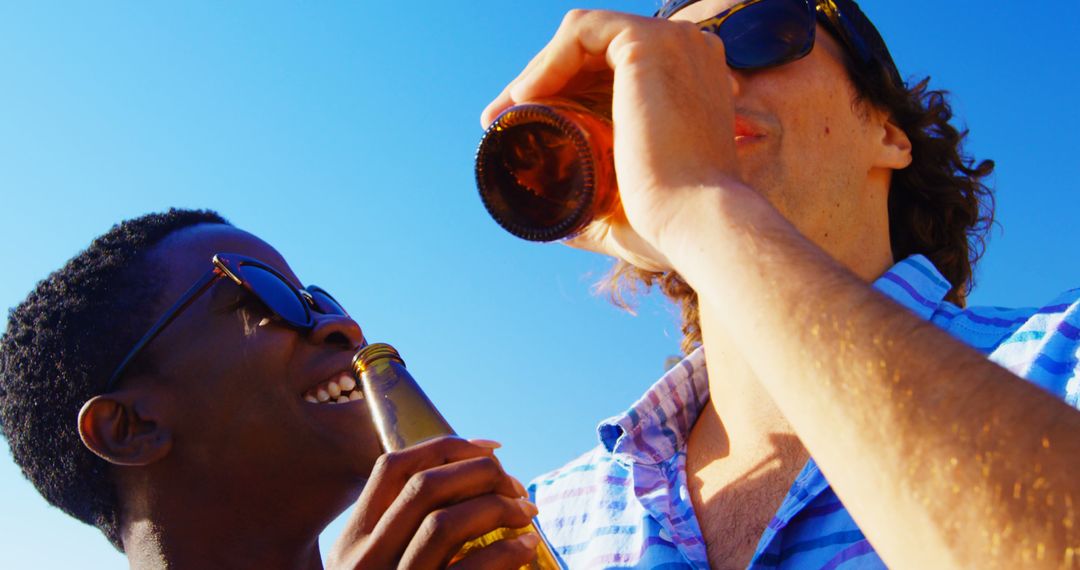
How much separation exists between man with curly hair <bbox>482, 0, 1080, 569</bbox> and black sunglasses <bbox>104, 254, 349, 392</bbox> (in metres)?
0.90

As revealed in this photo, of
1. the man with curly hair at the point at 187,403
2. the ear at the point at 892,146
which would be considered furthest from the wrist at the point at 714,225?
the ear at the point at 892,146

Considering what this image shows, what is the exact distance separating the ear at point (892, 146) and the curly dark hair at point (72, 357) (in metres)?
2.39

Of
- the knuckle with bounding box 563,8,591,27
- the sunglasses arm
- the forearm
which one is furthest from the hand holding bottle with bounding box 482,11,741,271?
the sunglasses arm

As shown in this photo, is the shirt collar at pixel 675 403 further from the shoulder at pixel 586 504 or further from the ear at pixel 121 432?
the ear at pixel 121 432

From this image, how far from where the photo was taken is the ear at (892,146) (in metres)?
3.33

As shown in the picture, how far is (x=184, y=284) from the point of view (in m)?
2.89

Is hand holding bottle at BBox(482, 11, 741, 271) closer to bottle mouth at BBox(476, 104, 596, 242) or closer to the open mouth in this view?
bottle mouth at BBox(476, 104, 596, 242)

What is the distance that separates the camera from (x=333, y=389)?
2.69m

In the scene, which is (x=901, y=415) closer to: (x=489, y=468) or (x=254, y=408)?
(x=489, y=468)

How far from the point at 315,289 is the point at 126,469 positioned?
766 millimetres

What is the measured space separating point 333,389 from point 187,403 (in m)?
0.41

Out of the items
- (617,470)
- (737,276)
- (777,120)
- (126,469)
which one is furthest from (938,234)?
(126,469)

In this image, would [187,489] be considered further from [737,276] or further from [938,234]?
[938,234]

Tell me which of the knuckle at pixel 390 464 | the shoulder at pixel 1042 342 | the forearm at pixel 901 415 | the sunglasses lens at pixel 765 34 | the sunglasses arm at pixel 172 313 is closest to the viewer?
the forearm at pixel 901 415
